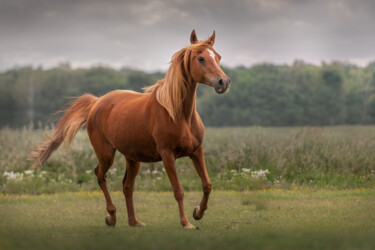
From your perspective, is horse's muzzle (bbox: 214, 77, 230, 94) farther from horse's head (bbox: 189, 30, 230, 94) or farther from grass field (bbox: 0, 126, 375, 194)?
grass field (bbox: 0, 126, 375, 194)

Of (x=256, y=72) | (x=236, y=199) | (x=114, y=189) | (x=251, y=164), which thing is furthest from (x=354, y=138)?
(x=256, y=72)

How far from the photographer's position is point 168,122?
6.57 m

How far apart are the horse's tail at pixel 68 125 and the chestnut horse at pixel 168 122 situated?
92 cm

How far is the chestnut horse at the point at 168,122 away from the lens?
6.48m

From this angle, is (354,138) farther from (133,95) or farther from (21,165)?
(21,165)

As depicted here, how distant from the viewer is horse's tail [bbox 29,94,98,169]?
891 cm

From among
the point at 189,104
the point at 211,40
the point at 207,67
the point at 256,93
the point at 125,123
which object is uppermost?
the point at 256,93

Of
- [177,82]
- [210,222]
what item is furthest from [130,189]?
[177,82]

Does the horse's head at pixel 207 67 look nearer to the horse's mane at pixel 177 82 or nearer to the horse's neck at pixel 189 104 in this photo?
the horse's mane at pixel 177 82

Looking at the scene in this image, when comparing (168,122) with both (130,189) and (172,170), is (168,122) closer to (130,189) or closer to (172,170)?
(172,170)

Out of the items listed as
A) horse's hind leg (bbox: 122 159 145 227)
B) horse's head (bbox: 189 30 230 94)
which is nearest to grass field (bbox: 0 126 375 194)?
horse's hind leg (bbox: 122 159 145 227)

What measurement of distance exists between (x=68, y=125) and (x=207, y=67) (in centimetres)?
387

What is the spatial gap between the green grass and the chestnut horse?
699 millimetres

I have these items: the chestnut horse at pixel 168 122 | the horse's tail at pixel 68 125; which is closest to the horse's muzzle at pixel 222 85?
the chestnut horse at pixel 168 122
